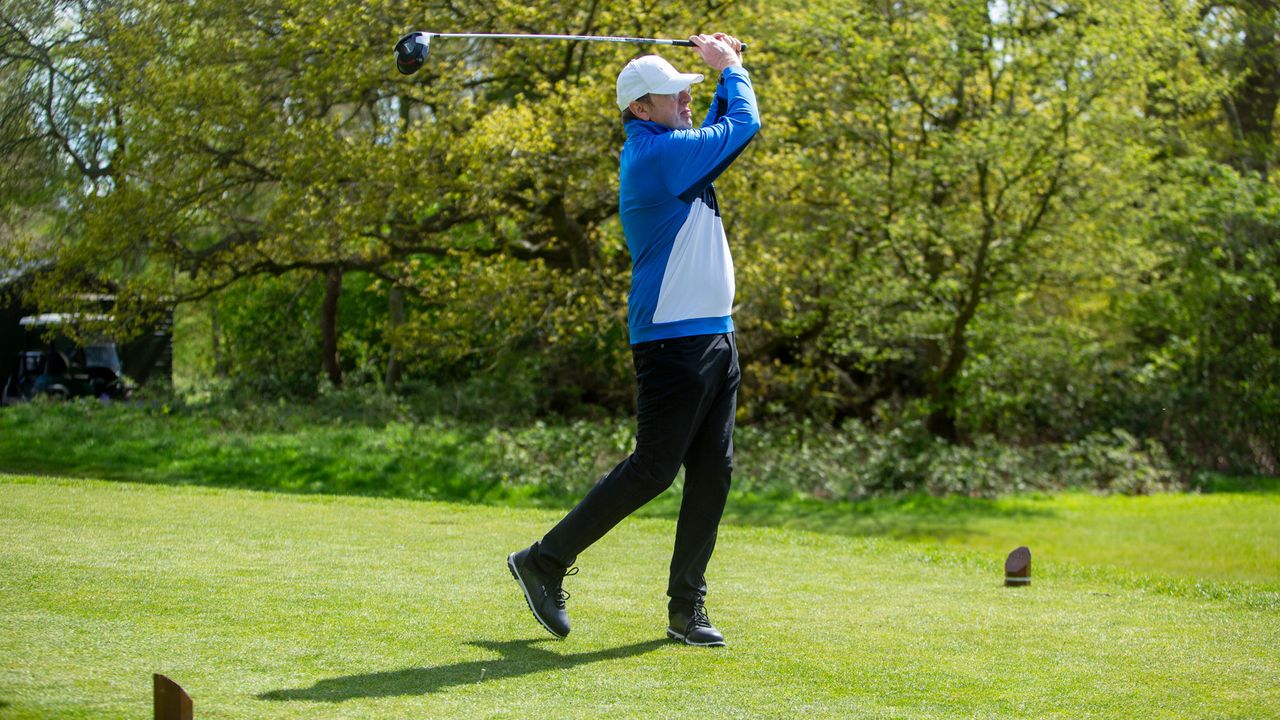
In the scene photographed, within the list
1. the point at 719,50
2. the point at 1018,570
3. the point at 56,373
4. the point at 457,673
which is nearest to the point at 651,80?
the point at 719,50

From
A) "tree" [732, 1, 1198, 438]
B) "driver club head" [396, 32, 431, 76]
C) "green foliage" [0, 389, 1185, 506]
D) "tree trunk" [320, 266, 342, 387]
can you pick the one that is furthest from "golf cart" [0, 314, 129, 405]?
"driver club head" [396, 32, 431, 76]

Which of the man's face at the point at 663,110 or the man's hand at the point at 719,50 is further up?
the man's hand at the point at 719,50

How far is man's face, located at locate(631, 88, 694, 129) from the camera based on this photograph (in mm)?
4898

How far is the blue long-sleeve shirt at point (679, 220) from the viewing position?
4734 mm

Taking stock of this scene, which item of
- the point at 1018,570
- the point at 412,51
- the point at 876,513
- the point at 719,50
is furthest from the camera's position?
the point at 876,513

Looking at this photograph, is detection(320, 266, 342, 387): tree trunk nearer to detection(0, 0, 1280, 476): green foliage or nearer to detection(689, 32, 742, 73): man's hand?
detection(0, 0, 1280, 476): green foliage

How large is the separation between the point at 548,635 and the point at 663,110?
205cm

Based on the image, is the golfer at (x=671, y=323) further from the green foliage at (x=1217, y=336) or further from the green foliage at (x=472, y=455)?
the green foliage at (x=1217, y=336)

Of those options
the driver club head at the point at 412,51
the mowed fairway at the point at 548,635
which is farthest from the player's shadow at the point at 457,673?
the driver club head at the point at 412,51

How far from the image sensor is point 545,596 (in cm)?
473

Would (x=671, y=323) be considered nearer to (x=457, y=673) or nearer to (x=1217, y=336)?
(x=457, y=673)

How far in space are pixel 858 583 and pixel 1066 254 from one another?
1113cm

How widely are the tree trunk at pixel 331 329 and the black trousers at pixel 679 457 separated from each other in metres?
17.9

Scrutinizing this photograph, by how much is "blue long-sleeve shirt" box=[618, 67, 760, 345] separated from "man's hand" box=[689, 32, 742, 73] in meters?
0.11
